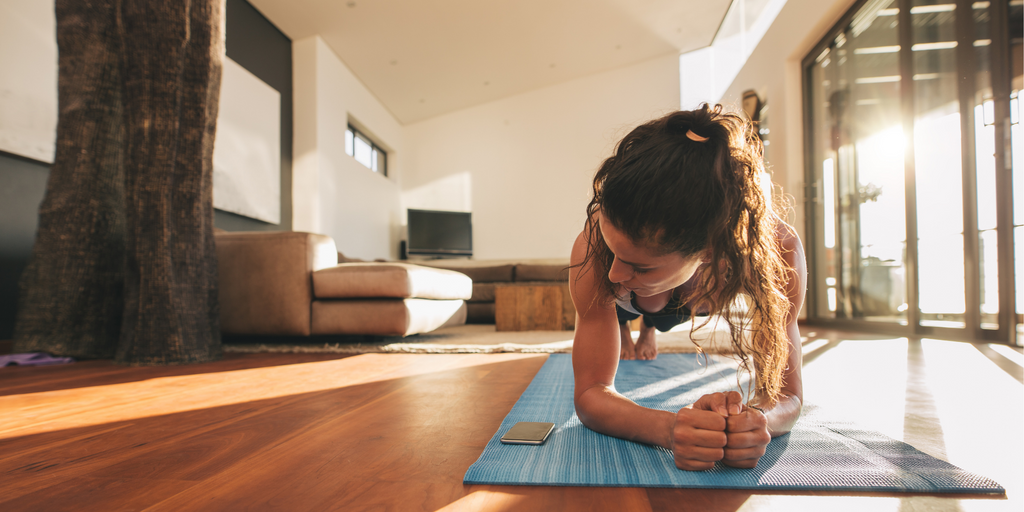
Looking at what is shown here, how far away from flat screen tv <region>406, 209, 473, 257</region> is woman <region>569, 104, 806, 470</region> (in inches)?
221

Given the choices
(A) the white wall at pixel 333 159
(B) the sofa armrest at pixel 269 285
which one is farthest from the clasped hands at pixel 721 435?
(A) the white wall at pixel 333 159

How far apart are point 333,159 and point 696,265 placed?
5078mm

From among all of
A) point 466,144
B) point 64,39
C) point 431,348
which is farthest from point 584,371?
point 466,144

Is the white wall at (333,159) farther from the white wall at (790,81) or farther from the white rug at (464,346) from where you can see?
the white wall at (790,81)

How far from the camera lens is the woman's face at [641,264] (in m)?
0.70

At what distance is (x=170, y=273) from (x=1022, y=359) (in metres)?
3.51

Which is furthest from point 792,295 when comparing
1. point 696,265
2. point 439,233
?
point 439,233

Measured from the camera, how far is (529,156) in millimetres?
7254

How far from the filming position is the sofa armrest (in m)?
2.46

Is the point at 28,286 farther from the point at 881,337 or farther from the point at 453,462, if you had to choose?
the point at 881,337

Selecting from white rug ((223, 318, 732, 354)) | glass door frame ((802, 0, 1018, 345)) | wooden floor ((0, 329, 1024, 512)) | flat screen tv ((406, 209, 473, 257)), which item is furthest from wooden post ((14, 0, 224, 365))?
flat screen tv ((406, 209, 473, 257))

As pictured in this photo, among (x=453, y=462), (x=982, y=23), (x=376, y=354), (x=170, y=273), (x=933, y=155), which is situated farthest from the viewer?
(x=933, y=155)

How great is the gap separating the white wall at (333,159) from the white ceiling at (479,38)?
21 centimetres

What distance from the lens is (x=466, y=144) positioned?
7383 mm
